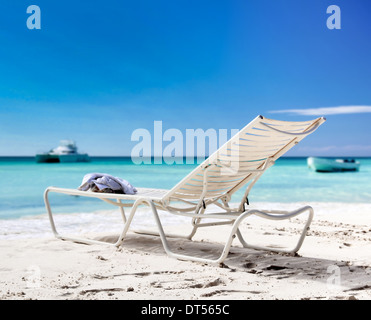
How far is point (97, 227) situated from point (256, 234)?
2122 millimetres

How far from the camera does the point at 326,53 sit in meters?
33.3

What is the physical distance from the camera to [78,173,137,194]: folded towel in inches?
157

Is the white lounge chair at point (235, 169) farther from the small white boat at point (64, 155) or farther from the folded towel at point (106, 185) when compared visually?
the small white boat at point (64, 155)

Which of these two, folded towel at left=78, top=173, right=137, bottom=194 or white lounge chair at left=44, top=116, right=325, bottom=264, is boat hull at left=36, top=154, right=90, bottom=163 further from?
white lounge chair at left=44, top=116, right=325, bottom=264

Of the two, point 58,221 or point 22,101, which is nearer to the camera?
point 58,221

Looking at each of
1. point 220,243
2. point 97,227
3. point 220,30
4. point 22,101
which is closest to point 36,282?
point 220,243

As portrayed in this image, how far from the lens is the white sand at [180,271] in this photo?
2.51 m

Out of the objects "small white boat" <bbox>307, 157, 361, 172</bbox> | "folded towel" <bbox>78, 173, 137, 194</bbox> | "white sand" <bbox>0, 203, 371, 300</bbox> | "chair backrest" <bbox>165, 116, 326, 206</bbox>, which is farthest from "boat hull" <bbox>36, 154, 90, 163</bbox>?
"chair backrest" <bbox>165, 116, 326, 206</bbox>

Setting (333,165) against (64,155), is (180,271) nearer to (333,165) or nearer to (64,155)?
(333,165)

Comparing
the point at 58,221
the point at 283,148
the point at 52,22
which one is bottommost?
the point at 58,221

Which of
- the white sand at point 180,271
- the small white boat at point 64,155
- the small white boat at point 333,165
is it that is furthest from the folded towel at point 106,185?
the small white boat at point 64,155

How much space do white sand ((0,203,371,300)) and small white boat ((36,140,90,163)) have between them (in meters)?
34.5
